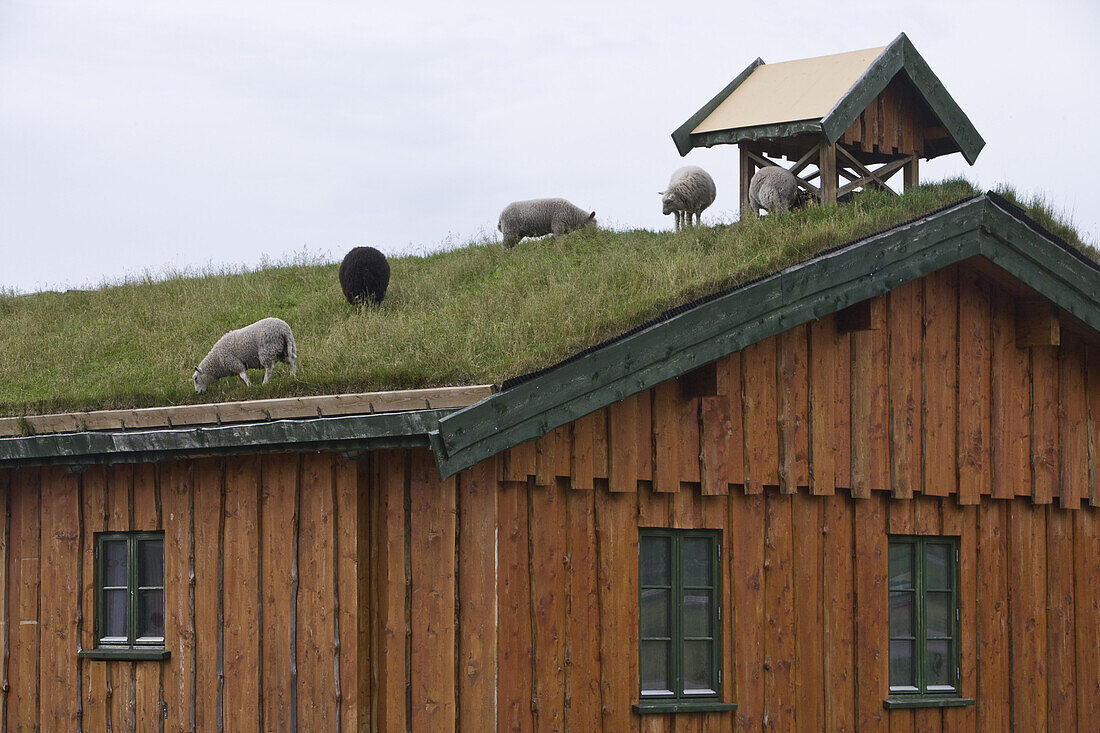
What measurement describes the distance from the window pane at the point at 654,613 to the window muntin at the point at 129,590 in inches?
166

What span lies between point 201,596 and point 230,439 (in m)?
1.53

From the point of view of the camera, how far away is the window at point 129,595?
10.6 m

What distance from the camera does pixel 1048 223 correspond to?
12828 millimetres

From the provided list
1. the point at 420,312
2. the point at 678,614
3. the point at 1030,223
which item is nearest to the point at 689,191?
the point at 420,312

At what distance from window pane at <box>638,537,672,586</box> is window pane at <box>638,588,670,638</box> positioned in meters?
0.09

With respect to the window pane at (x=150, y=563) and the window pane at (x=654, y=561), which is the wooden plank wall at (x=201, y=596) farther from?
the window pane at (x=654, y=561)

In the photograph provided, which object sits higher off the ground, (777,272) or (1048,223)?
(1048,223)

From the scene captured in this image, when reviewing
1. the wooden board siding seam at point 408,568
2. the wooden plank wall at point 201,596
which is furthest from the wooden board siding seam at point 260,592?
the wooden board siding seam at point 408,568

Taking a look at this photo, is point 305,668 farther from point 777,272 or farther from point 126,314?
point 126,314

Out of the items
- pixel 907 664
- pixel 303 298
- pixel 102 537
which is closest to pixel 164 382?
pixel 102 537

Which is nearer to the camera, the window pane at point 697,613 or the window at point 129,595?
the window pane at point 697,613

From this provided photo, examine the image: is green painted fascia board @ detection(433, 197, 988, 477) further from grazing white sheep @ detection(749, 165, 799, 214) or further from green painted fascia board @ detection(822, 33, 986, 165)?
grazing white sheep @ detection(749, 165, 799, 214)

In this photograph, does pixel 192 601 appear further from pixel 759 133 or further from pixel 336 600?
pixel 759 133

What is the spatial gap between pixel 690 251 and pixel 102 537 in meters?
7.05
